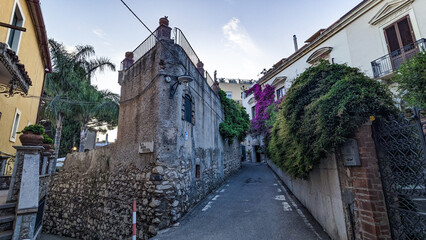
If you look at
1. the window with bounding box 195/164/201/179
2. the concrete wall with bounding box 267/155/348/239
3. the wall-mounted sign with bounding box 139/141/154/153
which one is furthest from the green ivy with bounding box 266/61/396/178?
the window with bounding box 195/164/201/179

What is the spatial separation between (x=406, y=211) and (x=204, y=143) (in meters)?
7.21

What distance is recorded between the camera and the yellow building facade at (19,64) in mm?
5387

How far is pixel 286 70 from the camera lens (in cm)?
1770

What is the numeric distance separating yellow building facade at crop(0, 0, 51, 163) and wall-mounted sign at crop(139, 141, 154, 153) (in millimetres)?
3793

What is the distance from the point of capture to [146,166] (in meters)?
6.46

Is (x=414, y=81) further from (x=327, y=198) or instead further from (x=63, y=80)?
(x=63, y=80)

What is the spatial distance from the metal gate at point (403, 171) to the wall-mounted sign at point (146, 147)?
5708 millimetres

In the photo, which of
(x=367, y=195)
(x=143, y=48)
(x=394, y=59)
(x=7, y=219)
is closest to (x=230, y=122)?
(x=143, y=48)

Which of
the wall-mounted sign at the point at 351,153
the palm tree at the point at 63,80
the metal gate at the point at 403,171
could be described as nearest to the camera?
the metal gate at the point at 403,171

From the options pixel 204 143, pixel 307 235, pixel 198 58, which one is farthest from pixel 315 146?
pixel 198 58

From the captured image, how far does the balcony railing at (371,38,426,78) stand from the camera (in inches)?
360

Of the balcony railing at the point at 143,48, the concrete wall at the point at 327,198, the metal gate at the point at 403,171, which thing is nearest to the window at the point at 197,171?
the concrete wall at the point at 327,198

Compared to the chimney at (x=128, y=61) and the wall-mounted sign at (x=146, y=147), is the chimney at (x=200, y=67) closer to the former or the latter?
the chimney at (x=128, y=61)

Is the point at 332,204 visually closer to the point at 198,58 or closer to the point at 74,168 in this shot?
the point at 198,58
